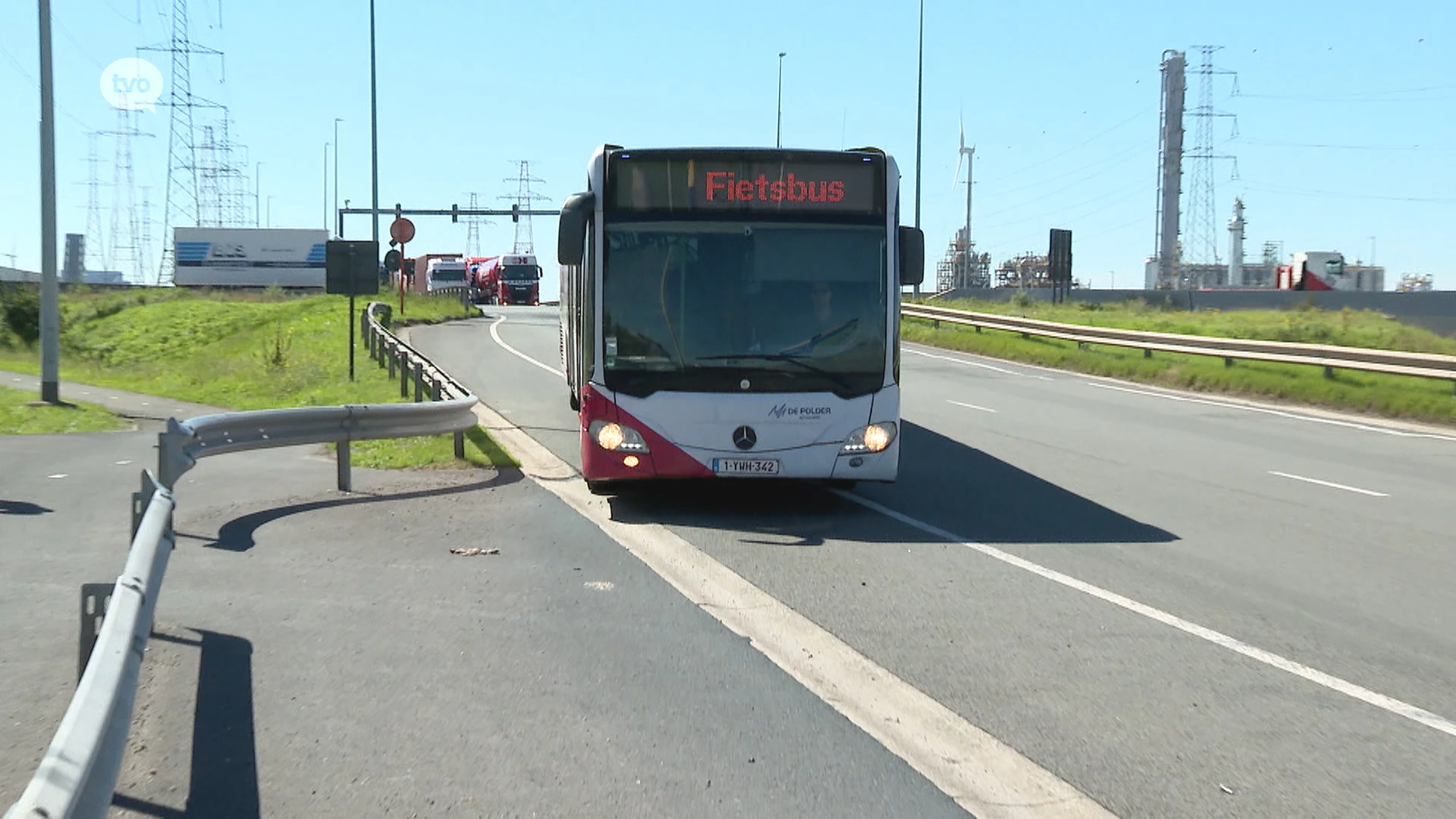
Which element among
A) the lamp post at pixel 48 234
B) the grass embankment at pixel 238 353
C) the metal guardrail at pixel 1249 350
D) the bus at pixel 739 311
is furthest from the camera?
the metal guardrail at pixel 1249 350

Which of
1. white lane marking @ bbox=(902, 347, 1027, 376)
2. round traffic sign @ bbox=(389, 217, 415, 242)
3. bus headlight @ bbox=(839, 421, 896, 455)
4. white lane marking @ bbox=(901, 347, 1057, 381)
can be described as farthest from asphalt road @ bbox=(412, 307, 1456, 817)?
round traffic sign @ bbox=(389, 217, 415, 242)

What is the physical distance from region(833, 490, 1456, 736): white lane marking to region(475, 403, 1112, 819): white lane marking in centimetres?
185

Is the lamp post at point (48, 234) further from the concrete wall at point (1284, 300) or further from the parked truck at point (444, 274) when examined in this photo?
the parked truck at point (444, 274)

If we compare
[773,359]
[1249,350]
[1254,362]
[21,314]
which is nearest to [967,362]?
[1254,362]

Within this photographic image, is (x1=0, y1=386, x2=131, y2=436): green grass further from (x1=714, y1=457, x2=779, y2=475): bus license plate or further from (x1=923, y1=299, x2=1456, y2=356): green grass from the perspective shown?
(x1=923, y1=299, x2=1456, y2=356): green grass

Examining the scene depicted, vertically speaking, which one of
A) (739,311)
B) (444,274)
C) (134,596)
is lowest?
(134,596)

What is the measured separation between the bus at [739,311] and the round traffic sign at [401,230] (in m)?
27.0

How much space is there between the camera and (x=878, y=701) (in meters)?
6.30

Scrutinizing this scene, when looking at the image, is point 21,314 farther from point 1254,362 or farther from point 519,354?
point 1254,362

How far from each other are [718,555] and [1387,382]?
63.0ft

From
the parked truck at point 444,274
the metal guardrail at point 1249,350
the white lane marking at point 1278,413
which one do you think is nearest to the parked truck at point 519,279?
the parked truck at point 444,274

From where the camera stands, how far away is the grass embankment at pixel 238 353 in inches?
885

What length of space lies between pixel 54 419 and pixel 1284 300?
52017 mm

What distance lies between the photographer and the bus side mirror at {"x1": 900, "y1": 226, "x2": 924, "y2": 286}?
37.2 ft
